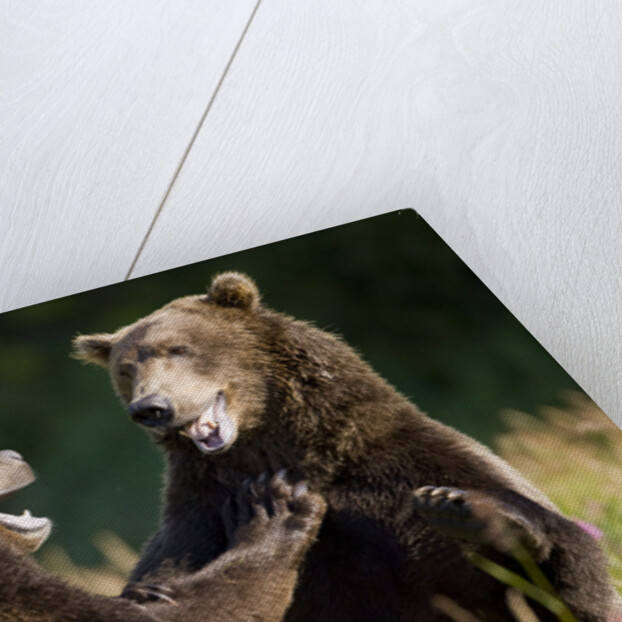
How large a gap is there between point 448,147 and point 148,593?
3.08 feet

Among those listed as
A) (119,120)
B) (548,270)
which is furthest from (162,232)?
(548,270)

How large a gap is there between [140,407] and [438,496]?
394 millimetres

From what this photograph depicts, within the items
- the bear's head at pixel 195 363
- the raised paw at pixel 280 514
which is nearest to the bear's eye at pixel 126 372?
the bear's head at pixel 195 363

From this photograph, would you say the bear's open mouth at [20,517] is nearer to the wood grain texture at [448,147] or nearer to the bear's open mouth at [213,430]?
the bear's open mouth at [213,430]

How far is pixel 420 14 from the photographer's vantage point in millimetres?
1804

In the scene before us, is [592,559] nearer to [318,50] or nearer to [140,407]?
[140,407]

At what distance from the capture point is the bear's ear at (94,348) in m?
1.25

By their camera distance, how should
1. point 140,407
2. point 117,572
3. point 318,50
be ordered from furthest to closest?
point 318,50 → point 140,407 → point 117,572

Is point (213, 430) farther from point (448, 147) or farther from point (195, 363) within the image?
point (448, 147)

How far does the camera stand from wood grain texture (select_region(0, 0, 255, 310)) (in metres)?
1.47

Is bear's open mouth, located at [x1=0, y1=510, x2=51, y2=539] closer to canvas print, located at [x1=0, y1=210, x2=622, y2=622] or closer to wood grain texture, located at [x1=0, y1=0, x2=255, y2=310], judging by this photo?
canvas print, located at [x1=0, y1=210, x2=622, y2=622]

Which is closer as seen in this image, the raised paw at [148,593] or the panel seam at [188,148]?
the raised paw at [148,593]

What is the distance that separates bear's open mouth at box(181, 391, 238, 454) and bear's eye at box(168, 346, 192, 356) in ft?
0.28

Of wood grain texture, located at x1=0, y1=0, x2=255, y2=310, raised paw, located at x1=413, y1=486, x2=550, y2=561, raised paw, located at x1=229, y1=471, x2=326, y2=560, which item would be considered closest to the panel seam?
wood grain texture, located at x1=0, y1=0, x2=255, y2=310
